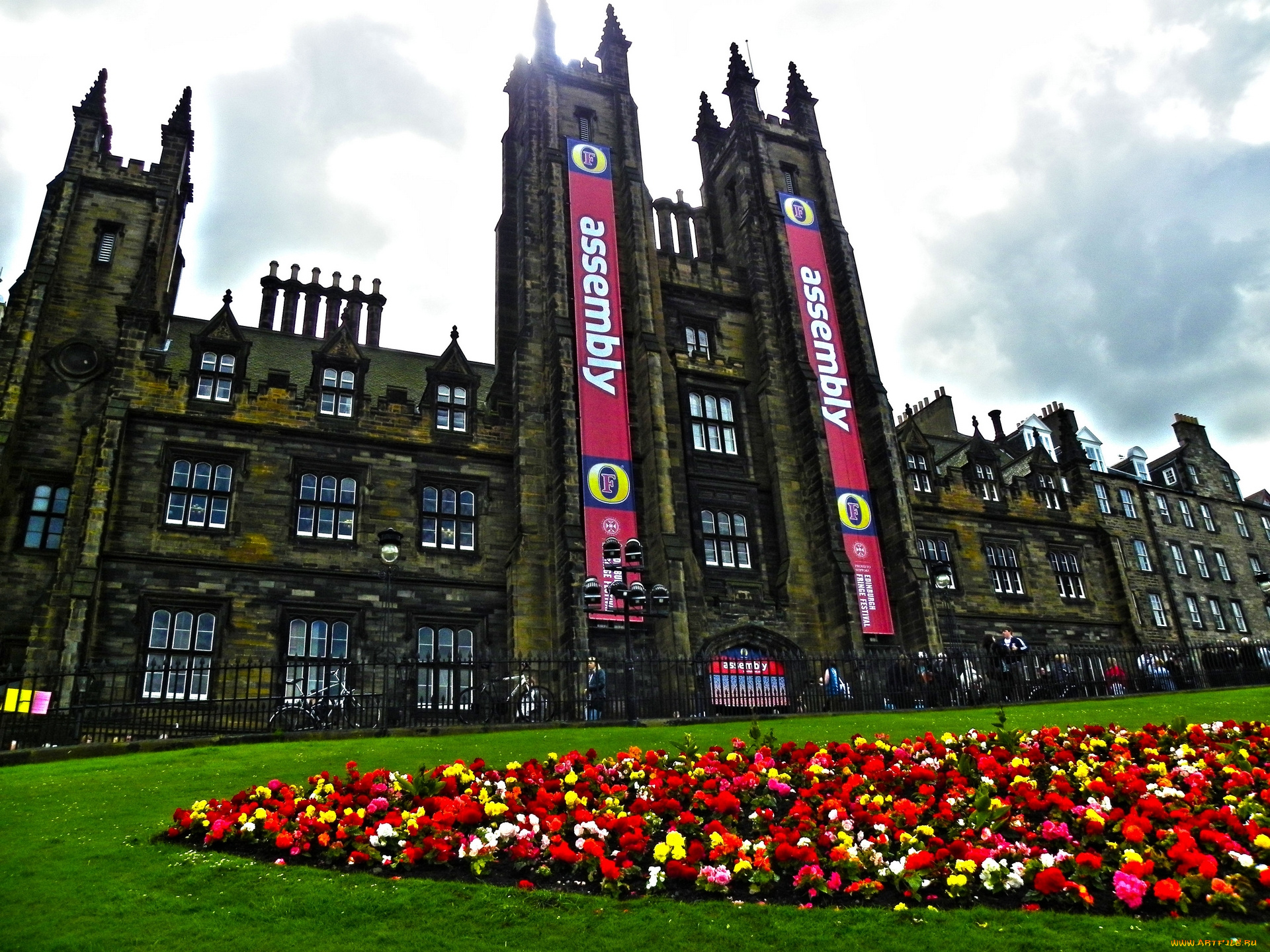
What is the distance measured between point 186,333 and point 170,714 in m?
16.1

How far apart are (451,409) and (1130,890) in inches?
986

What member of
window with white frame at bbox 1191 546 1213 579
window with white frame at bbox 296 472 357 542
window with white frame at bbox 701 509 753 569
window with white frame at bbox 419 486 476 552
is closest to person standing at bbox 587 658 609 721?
window with white frame at bbox 419 486 476 552

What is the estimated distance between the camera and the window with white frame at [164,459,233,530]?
24844 millimetres

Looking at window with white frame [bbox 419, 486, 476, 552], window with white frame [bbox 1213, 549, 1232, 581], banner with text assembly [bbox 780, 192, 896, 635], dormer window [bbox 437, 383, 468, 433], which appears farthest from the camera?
window with white frame [bbox 1213, 549, 1232, 581]

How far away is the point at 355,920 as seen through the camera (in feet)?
22.8

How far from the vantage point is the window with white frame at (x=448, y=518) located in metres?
27.4

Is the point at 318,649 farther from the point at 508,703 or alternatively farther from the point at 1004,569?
the point at 1004,569

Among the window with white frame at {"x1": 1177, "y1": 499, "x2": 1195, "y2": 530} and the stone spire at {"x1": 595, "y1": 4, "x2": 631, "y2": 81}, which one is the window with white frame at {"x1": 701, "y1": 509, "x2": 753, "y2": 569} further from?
the window with white frame at {"x1": 1177, "y1": 499, "x2": 1195, "y2": 530}

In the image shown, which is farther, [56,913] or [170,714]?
[170,714]

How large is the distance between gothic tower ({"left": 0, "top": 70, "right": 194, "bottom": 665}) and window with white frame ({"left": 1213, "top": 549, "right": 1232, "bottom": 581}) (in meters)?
48.1

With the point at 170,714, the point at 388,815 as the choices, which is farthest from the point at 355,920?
the point at 170,714

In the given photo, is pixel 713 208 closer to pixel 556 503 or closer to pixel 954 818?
pixel 556 503

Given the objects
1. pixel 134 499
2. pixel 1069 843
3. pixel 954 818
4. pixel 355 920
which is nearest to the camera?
pixel 355 920

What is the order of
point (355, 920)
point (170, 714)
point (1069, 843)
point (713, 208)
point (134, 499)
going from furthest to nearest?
1. point (713, 208)
2. point (134, 499)
3. point (170, 714)
4. point (1069, 843)
5. point (355, 920)
